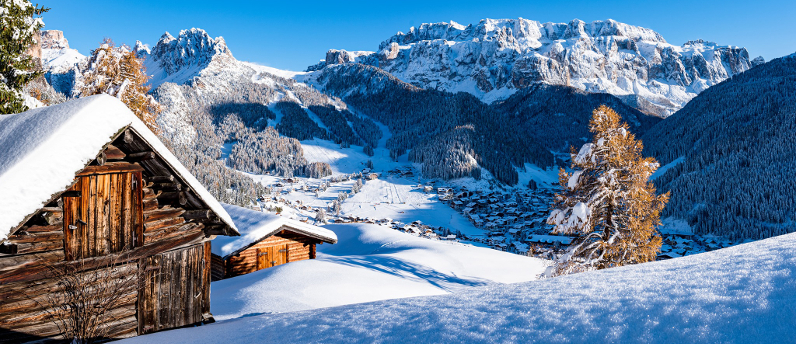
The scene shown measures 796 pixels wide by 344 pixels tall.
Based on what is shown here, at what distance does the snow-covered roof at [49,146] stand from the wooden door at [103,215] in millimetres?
968

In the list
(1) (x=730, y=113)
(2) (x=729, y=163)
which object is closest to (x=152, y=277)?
(2) (x=729, y=163)

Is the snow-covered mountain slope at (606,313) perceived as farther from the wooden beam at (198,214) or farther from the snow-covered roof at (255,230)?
the snow-covered roof at (255,230)

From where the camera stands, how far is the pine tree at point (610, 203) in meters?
15.2

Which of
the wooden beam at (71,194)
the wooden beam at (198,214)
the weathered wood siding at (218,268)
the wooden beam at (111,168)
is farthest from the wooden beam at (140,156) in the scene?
the weathered wood siding at (218,268)

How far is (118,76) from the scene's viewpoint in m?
19.6

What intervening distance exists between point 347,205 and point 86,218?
256 feet

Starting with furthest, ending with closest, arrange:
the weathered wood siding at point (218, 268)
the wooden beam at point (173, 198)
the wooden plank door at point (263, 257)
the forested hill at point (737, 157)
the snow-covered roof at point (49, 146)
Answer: the forested hill at point (737, 157) < the wooden plank door at point (263, 257) < the weathered wood siding at point (218, 268) < the wooden beam at point (173, 198) < the snow-covered roof at point (49, 146)

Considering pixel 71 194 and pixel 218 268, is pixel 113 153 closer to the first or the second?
pixel 71 194

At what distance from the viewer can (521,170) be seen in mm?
132625

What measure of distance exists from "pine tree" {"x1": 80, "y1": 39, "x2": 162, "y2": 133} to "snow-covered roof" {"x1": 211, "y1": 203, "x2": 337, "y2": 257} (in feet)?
27.7

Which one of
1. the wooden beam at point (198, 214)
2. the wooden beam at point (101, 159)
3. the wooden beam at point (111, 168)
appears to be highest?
the wooden beam at point (101, 159)

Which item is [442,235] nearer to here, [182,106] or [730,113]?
[730,113]

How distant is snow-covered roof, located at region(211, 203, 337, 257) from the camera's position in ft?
51.3

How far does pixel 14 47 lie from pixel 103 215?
11011 mm
